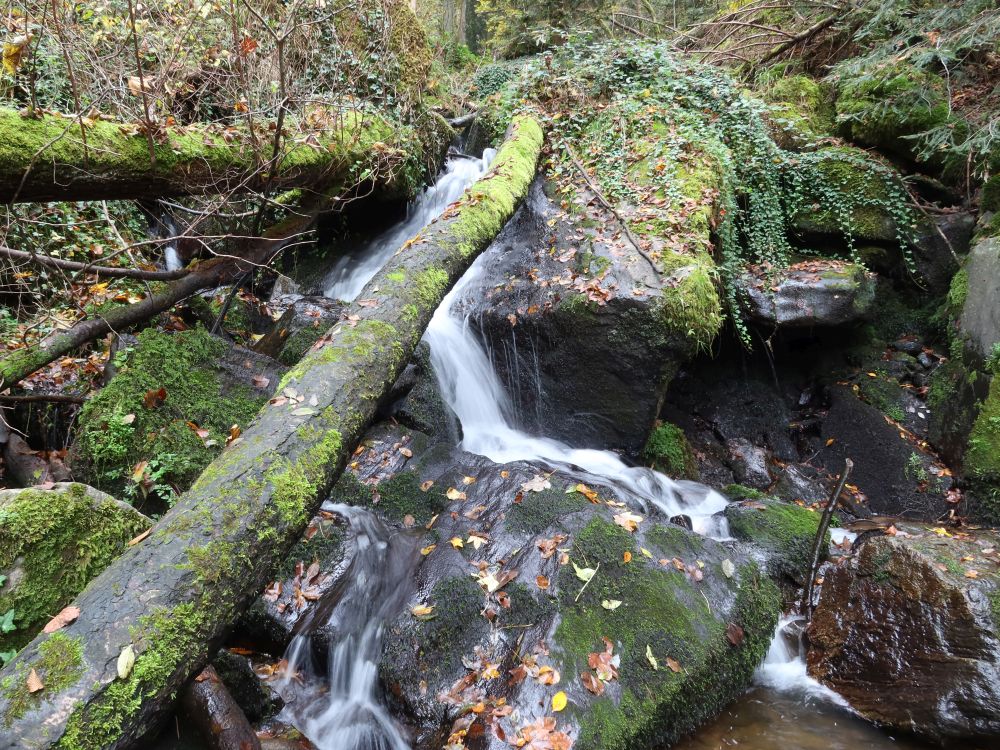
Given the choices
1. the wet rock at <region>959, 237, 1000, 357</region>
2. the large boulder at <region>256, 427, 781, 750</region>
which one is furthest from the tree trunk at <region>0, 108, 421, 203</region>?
the wet rock at <region>959, 237, 1000, 357</region>

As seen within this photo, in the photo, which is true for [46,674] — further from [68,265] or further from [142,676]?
[68,265]

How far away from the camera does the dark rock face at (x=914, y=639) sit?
322 cm

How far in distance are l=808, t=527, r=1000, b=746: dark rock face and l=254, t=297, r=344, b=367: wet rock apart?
201 inches

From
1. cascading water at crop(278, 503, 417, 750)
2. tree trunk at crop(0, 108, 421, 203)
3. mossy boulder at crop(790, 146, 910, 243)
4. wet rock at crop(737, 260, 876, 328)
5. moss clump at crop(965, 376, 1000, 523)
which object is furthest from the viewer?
mossy boulder at crop(790, 146, 910, 243)

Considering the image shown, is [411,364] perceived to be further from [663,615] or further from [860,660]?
[860,660]

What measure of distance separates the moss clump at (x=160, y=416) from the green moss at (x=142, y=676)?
1949mm

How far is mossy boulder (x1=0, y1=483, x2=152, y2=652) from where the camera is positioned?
2.59 meters

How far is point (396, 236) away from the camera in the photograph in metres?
8.62

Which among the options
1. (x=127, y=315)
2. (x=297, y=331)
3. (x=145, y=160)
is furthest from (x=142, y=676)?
(x=297, y=331)

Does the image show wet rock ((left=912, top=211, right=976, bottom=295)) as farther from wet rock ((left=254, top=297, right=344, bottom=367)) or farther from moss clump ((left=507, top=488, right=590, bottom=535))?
wet rock ((left=254, top=297, right=344, bottom=367))

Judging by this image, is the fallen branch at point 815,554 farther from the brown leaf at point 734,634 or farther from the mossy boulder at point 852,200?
the mossy boulder at point 852,200

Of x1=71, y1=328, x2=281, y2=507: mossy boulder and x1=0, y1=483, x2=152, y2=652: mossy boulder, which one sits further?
x1=71, y1=328, x2=281, y2=507: mossy boulder

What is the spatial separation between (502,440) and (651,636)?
3157 mm

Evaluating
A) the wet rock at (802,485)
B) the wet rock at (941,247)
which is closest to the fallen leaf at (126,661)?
the wet rock at (802,485)
